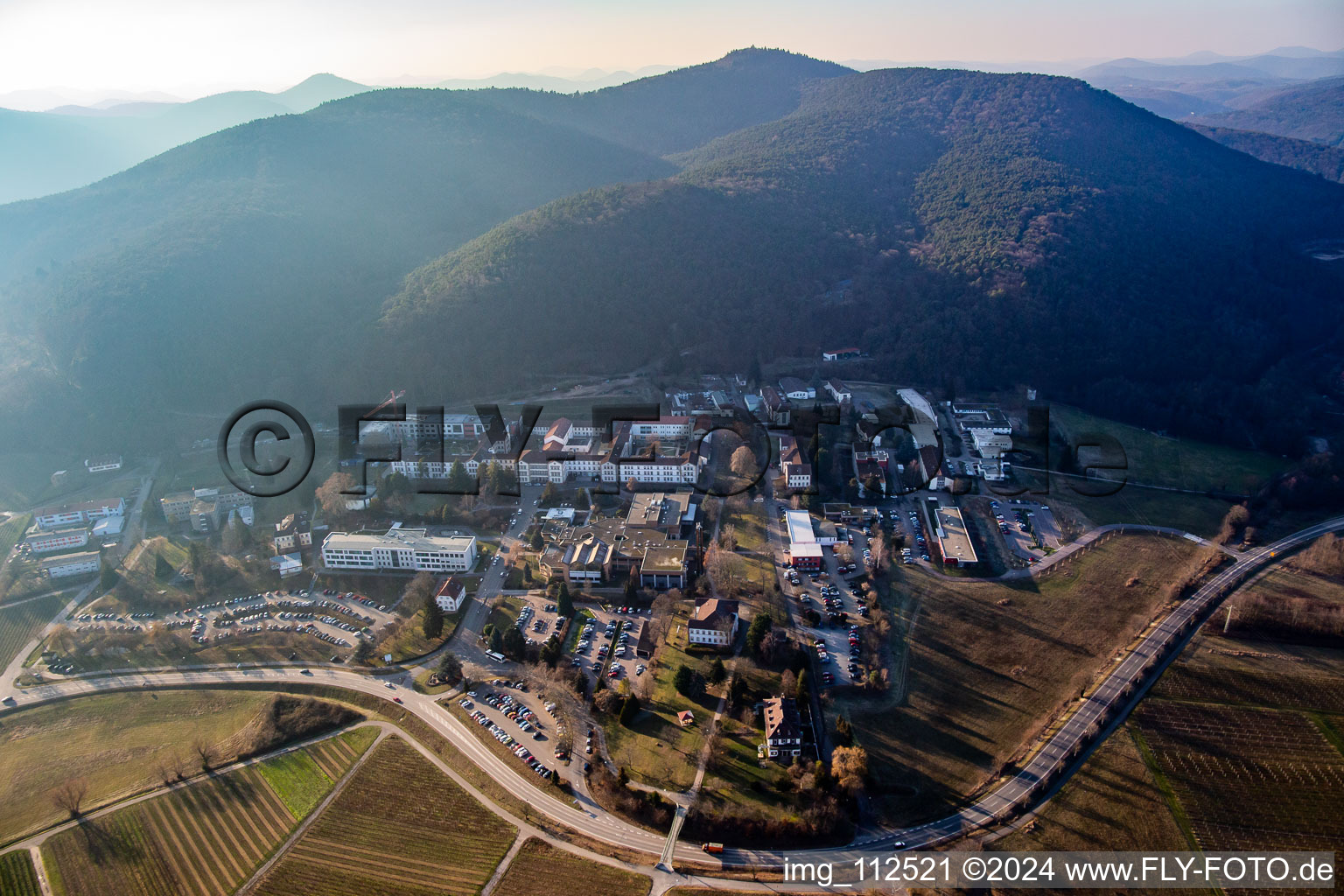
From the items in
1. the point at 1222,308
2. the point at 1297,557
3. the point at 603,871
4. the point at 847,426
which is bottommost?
the point at 603,871

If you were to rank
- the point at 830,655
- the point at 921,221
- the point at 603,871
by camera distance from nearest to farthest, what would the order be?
the point at 603,871
the point at 830,655
the point at 921,221

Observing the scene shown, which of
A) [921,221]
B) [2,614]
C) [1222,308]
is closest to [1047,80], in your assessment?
[921,221]

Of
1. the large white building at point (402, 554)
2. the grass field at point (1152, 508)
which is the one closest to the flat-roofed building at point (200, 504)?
the large white building at point (402, 554)

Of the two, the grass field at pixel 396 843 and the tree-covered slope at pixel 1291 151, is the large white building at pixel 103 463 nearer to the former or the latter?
the grass field at pixel 396 843

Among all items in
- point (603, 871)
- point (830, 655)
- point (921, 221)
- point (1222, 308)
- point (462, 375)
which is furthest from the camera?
point (921, 221)

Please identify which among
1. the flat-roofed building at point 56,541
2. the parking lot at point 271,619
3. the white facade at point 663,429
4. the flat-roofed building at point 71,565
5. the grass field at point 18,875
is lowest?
the grass field at point 18,875

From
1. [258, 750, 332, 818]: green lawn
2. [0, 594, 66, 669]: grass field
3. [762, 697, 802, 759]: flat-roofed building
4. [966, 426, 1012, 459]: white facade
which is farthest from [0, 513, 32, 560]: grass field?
[966, 426, 1012, 459]: white facade

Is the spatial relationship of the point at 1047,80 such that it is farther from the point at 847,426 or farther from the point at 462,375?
the point at 462,375
